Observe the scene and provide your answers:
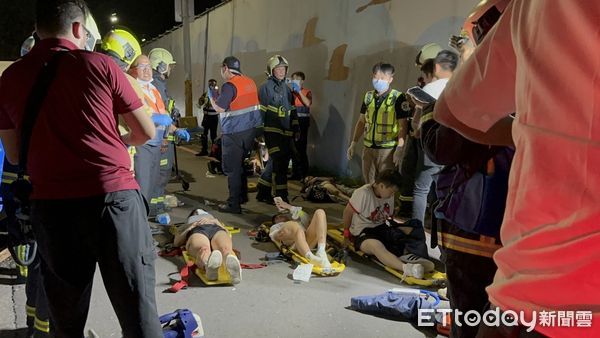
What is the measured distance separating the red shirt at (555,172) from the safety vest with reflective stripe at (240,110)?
5.84m

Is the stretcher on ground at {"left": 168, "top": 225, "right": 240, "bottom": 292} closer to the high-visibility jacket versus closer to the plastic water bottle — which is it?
the plastic water bottle

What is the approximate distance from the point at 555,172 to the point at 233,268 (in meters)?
3.62

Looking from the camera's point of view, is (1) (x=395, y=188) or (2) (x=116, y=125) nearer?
(2) (x=116, y=125)

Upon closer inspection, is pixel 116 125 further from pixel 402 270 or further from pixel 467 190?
pixel 402 270

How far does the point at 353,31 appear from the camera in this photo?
888 centimetres

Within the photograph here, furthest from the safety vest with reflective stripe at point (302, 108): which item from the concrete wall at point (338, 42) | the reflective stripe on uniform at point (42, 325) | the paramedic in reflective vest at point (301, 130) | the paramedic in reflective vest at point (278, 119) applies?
the reflective stripe on uniform at point (42, 325)

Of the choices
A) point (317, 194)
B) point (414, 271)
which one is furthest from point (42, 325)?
point (317, 194)

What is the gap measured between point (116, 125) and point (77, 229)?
1.50 feet

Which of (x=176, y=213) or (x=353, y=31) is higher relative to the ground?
(x=353, y=31)

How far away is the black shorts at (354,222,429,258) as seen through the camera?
15.3 feet

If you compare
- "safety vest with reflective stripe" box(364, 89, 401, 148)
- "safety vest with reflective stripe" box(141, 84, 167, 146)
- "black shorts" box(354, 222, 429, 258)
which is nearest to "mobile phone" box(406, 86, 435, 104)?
"black shorts" box(354, 222, 429, 258)

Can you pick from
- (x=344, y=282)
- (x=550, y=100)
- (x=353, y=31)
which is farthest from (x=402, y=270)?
(x=353, y=31)

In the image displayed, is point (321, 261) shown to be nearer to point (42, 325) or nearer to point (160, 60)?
point (42, 325)

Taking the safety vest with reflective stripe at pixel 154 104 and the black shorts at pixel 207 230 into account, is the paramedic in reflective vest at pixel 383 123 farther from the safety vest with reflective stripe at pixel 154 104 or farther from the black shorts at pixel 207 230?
the safety vest with reflective stripe at pixel 154 104
